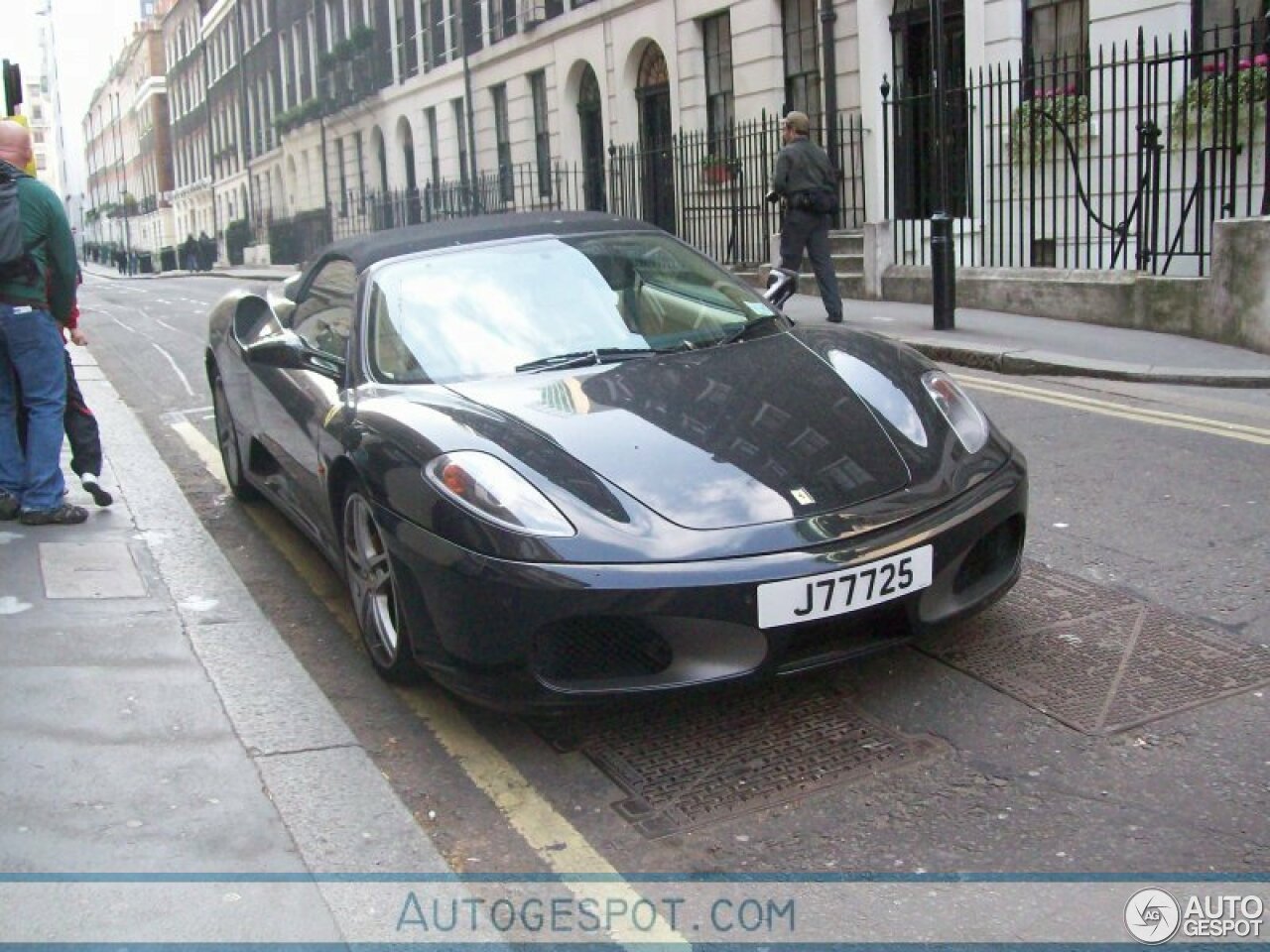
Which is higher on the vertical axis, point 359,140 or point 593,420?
point 359,140

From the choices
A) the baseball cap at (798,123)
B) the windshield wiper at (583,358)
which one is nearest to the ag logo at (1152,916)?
the windshield wiper at (583,358)

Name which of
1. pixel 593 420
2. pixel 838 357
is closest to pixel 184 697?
pixel 593 420

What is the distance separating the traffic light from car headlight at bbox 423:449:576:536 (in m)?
16.9

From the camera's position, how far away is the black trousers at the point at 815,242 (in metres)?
12.0

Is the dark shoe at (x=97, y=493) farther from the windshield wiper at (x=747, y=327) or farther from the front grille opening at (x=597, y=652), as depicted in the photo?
the front grille opening at (x=597, y=652)

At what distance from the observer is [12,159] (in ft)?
20.2

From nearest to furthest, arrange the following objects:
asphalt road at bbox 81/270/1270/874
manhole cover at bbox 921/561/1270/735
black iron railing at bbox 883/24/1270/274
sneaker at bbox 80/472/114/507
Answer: asphalt road at bbox 81/270/1270/874
manhole cover at bbox 921/561/1270/735
sneaker at bbox 80/472/114/507
black iron railing at bbox 883/24/1270/274

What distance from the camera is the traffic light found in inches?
709

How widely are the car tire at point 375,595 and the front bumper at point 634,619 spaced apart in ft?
1.06

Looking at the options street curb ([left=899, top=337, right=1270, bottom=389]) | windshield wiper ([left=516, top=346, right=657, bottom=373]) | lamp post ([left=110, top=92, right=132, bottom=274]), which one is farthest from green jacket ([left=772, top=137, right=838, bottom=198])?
→ lamp post ([left=110, top=92, right=132, bottom=274])

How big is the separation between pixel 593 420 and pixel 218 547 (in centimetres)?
267

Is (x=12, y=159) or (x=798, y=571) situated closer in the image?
(x=798, y=571)

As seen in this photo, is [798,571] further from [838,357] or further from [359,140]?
[359,140]

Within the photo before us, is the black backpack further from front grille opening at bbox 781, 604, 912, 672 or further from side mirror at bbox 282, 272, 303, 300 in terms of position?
front grille opening at bbox 781, 604, 912, 672
